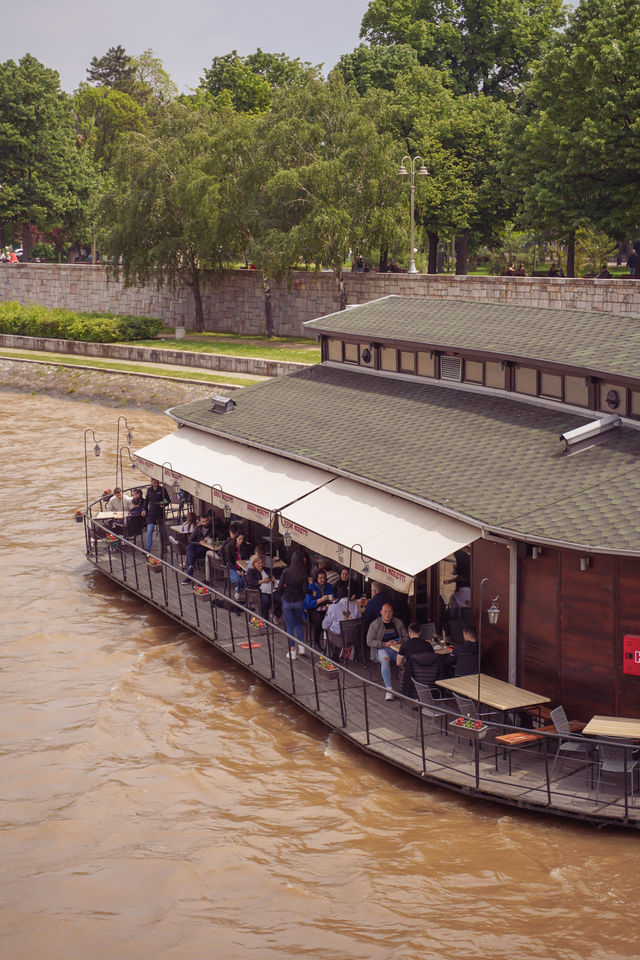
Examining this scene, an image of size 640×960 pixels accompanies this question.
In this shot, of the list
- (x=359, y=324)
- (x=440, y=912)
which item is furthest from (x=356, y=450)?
(x=440, y=912)

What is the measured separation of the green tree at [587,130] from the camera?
49750 millimetres

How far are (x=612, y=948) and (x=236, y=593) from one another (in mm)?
11382

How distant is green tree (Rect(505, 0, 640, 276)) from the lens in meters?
49.8

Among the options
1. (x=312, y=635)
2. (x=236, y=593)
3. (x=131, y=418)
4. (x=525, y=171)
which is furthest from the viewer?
(x=525, y=171)

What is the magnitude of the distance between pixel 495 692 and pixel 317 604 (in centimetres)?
486

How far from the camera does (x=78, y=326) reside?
66625 millimetres

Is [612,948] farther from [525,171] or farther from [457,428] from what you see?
[525,171]

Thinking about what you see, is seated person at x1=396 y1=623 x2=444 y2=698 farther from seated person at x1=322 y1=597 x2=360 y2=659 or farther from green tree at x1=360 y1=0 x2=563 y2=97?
green tree at x1=360 y1=0 x2=563 y2=97

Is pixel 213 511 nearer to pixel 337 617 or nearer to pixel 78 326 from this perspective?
pixel 337 617

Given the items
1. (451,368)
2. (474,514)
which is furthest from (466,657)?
(451,368)

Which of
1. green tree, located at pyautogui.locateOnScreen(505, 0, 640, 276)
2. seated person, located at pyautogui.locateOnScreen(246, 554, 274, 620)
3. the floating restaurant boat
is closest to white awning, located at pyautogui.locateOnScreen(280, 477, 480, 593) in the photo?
the floating restaurant boat

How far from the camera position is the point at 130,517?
2653cm

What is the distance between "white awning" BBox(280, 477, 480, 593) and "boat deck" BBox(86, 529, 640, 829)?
1.70 metres

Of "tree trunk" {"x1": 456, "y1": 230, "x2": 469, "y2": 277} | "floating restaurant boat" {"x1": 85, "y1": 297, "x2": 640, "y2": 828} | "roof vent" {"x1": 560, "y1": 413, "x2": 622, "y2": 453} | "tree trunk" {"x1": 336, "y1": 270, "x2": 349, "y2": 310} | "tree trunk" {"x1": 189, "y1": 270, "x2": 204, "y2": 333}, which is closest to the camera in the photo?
"floating restaurant boat" {"x1": 85, "y1": 297, "x2": 640, "y2": 828}
